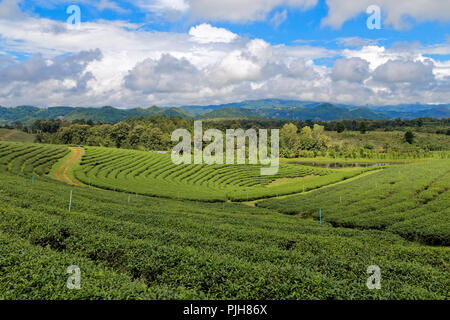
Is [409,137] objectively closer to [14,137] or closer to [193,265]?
[193,265]

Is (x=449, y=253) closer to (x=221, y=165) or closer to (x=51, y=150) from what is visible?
(x=221, y=165)

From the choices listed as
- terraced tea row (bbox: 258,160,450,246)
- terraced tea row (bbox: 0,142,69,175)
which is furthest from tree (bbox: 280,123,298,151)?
terraced tea row (bbox: 0,142,69,175)

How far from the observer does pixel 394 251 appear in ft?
40.0

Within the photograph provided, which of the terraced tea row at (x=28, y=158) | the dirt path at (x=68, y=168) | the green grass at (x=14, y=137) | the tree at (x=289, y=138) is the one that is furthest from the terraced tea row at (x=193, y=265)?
the green grass at (x=14, y=137)

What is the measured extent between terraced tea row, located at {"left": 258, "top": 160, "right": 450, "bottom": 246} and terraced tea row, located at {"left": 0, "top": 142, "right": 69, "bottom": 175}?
122ft

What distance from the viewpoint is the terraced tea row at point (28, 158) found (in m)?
43.9

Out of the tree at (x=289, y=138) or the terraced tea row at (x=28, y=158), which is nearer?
the terraced tea row at (x=28, y=158)

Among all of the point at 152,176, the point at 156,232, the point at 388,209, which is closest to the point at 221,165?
the point at 152,176

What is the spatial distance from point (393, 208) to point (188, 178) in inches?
1508

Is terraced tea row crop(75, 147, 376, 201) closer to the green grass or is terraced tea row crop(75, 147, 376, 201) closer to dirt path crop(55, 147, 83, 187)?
dirt path crop(55, 147, 83, 187)

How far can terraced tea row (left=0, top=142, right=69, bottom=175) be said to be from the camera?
43.9m

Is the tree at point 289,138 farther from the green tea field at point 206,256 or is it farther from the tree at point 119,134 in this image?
the green tea field at point 206,256

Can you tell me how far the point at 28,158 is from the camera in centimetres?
5159

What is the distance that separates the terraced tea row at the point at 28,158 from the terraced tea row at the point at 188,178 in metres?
5.39
